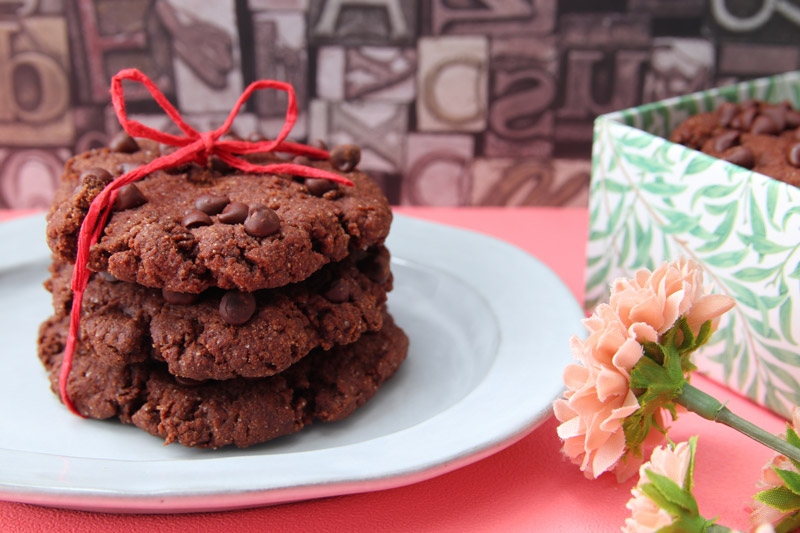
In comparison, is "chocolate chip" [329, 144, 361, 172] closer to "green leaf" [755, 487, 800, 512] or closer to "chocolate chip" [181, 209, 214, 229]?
"chocolate chip" [181, 209, 214, 229]

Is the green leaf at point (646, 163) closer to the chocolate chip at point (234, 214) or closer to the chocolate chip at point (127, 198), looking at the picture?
the chocolate chip at point (234, 214)

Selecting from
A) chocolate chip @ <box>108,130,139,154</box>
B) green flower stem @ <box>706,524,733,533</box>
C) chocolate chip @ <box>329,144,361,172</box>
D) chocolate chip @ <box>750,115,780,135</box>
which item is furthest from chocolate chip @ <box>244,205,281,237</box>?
chocolate chip @ <box>750,115,780,135</box>

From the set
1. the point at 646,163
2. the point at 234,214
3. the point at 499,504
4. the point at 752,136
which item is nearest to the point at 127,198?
the point at 234,214

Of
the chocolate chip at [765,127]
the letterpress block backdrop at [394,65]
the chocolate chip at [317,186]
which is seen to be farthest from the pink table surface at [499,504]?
the letterpress block backdrop at [394,65]

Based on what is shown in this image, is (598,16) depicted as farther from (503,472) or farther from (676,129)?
(503,472)

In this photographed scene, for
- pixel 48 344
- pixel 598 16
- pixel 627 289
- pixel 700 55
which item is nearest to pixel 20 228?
pixel 48 344

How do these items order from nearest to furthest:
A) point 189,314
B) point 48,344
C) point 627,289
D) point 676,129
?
point 627,289 → point 189,314 → point 48,344 → point 676,129

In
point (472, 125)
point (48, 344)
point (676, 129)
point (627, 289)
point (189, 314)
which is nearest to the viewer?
point (627, 289)
